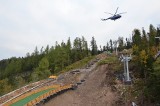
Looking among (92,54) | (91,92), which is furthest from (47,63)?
(91,92)

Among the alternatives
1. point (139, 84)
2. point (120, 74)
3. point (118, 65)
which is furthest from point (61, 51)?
point (139, 84)

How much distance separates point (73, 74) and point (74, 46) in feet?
150

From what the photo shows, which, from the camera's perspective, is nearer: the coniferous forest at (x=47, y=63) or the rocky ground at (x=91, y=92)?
the rocky ground at (x=91, y=92)

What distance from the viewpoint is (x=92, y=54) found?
404 feet

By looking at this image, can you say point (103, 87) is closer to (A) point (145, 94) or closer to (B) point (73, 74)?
(A) point (145, 94)

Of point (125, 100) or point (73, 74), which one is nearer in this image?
point (125, 100)

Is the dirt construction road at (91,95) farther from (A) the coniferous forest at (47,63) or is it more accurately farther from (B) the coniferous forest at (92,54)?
(A) the coniferous forest at (47,63)

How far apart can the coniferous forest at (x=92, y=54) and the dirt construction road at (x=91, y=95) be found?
4322mm

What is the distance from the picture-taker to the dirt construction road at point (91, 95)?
43.9 metres

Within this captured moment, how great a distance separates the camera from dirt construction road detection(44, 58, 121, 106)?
43.9m

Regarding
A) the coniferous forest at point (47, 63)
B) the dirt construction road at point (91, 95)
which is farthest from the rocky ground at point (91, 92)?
the coniferous forest at point (47, 63)

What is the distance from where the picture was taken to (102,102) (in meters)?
43.7

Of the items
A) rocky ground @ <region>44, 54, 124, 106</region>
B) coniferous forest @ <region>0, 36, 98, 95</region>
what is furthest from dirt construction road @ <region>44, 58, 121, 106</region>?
coniferous forest @ <region>0, 36, 98, 95</region>

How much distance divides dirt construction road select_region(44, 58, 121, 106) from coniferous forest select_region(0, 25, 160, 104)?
432 cm
